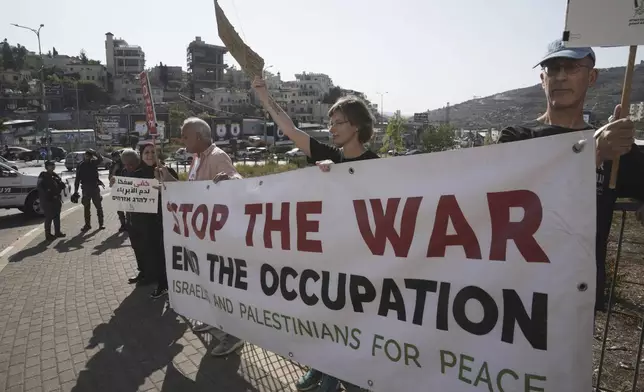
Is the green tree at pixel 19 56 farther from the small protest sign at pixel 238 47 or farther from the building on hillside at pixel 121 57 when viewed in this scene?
the small protest sign at pixel 238 47

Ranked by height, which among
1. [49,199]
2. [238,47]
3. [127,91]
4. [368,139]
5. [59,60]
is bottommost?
[49,199]

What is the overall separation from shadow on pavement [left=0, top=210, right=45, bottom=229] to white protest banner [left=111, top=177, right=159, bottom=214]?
706 cm

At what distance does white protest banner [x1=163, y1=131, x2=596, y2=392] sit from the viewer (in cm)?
159

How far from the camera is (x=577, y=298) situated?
155cm

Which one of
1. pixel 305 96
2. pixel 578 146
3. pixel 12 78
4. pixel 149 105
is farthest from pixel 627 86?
pixel 12 78

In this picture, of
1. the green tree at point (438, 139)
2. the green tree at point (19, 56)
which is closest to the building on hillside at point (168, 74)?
the green tree at point (19, 56)

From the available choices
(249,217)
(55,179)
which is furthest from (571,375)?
(55,179)

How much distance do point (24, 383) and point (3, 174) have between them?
10.3 meters

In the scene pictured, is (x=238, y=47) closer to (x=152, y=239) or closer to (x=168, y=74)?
(x=152, y=239)

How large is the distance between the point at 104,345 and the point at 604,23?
183 inches

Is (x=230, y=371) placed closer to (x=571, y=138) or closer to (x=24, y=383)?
(x=24, y=383)

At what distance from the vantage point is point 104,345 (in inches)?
154

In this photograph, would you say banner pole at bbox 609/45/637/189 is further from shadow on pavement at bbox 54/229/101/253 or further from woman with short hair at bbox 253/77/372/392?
shadow on pavement at bbox 54/229/101/253

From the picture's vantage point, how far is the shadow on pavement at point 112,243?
7.68 m
